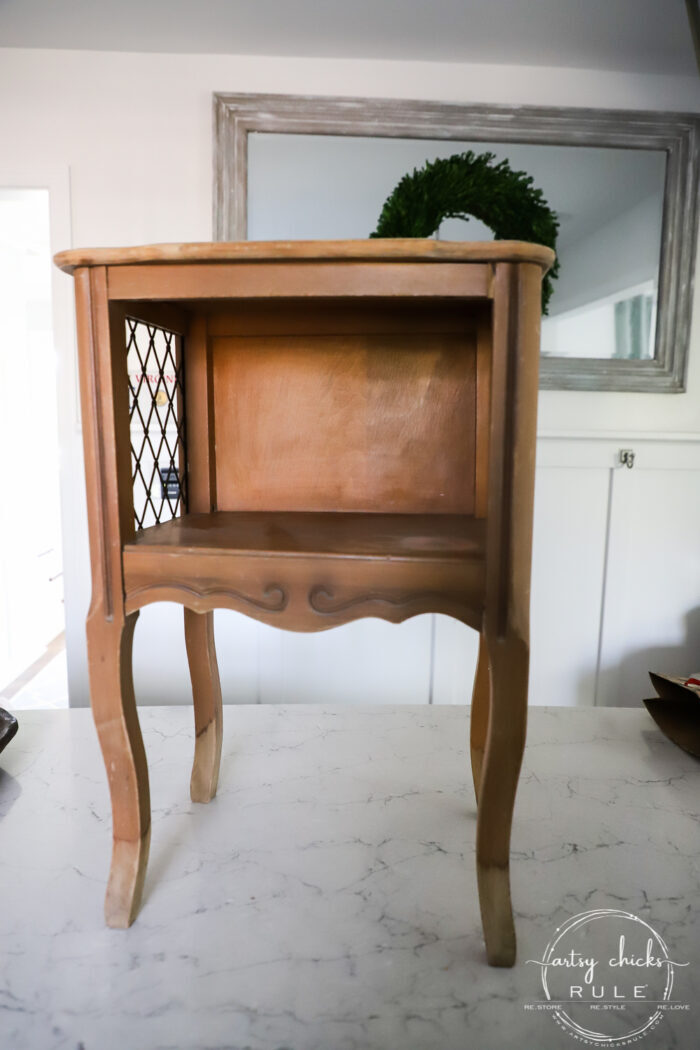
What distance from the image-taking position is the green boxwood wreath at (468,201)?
187cm

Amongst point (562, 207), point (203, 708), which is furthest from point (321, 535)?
point (562, 207)

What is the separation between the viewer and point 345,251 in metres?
0.78

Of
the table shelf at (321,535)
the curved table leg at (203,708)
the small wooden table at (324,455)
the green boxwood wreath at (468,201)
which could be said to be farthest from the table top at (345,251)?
the green boxwood wreath at (468,201)

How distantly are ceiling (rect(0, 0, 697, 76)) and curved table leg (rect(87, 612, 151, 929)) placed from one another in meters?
1.65

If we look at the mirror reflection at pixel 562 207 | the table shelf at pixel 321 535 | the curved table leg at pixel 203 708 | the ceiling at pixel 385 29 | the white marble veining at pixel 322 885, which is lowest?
the white marble veining at pixel 322 885

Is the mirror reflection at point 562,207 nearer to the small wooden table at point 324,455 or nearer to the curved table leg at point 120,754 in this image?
the small wooden table at point 324,455

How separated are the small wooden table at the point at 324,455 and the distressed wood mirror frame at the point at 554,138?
0.92m

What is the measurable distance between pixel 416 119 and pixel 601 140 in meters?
0.54

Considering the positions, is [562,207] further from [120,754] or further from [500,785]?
[120,754]

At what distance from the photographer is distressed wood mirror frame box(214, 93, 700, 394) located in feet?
6.16

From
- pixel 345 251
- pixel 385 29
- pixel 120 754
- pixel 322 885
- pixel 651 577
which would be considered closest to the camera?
pixel 345 251

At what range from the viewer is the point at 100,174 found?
1934 millimetres

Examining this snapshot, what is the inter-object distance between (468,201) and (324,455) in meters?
1.10

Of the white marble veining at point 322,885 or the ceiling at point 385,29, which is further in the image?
the ceiling at point 385,29
